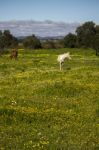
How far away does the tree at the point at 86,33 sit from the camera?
118969 mm

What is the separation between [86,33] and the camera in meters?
120

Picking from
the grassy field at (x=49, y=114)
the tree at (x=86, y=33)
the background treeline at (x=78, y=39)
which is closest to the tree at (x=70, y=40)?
the background treeline at (x=78, y=39)

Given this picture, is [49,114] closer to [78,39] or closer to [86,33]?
[86,33]

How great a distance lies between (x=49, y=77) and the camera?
38844 mm

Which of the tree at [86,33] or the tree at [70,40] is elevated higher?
the tree at [86,33]

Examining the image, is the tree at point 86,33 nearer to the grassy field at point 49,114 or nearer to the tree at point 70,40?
the tree at point 70,40

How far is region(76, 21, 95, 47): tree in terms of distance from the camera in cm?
11897

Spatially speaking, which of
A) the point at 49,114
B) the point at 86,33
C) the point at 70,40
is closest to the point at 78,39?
the point at 86,33

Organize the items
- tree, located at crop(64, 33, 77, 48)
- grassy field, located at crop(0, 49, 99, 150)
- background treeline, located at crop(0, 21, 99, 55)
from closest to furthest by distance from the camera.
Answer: grassy field, located at crop(0, 49, 99, 150), background treeline, located at crop(0, 21, 99, 55), tree, located at crop(64, 33, 77, 48)

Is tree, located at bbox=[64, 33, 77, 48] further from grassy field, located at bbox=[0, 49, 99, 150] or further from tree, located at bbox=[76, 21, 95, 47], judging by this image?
grassy field, located at bbox=[0, 49, 99, 150]

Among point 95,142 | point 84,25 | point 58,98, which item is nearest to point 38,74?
point 58,98

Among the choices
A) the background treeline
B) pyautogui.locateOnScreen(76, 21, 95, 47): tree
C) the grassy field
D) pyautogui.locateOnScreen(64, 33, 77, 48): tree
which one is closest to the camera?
the grassy field

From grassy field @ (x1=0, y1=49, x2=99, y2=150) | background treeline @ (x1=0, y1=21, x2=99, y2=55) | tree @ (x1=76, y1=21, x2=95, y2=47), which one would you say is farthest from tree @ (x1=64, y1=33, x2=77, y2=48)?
grassy field @ (x1=0, y1=49, x2=99, y2=150)

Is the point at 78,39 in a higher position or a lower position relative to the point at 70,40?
higher
